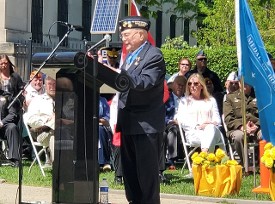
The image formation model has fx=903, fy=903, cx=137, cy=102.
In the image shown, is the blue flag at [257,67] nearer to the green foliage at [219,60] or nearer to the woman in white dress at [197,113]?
the woman in white dress at [197,113]

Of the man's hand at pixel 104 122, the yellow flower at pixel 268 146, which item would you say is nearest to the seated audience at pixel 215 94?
the man's hand at pixel 104 122

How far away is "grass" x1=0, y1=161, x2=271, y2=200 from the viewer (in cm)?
1204

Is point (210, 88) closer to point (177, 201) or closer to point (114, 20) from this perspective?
point (114, 20)

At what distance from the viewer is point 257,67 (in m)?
12.7

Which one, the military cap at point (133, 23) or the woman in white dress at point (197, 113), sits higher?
the military cap at point (133, 23)

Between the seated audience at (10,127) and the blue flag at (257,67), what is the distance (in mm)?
4334

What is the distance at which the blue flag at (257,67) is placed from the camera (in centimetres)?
1241

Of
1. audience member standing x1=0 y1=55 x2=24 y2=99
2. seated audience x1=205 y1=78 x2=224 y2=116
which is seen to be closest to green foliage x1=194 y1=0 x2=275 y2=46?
seated audience x1=205 y1=78 x2=224 y2=116

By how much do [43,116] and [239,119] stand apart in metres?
3.17

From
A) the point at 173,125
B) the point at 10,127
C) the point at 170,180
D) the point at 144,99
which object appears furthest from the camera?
the point at 10,127

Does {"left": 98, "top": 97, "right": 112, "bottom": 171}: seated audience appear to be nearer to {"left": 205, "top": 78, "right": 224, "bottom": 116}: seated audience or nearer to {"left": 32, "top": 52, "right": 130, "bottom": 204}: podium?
{"left": 205, "top": 78, "right": 224, "bottom": 116}: seated audience

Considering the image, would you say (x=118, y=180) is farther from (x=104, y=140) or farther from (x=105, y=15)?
(x=105, y=15)

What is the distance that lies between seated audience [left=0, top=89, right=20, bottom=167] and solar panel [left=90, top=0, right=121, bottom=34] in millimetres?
A: 1936

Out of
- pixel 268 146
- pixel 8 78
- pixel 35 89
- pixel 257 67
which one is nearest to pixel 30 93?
pixel 35 89
